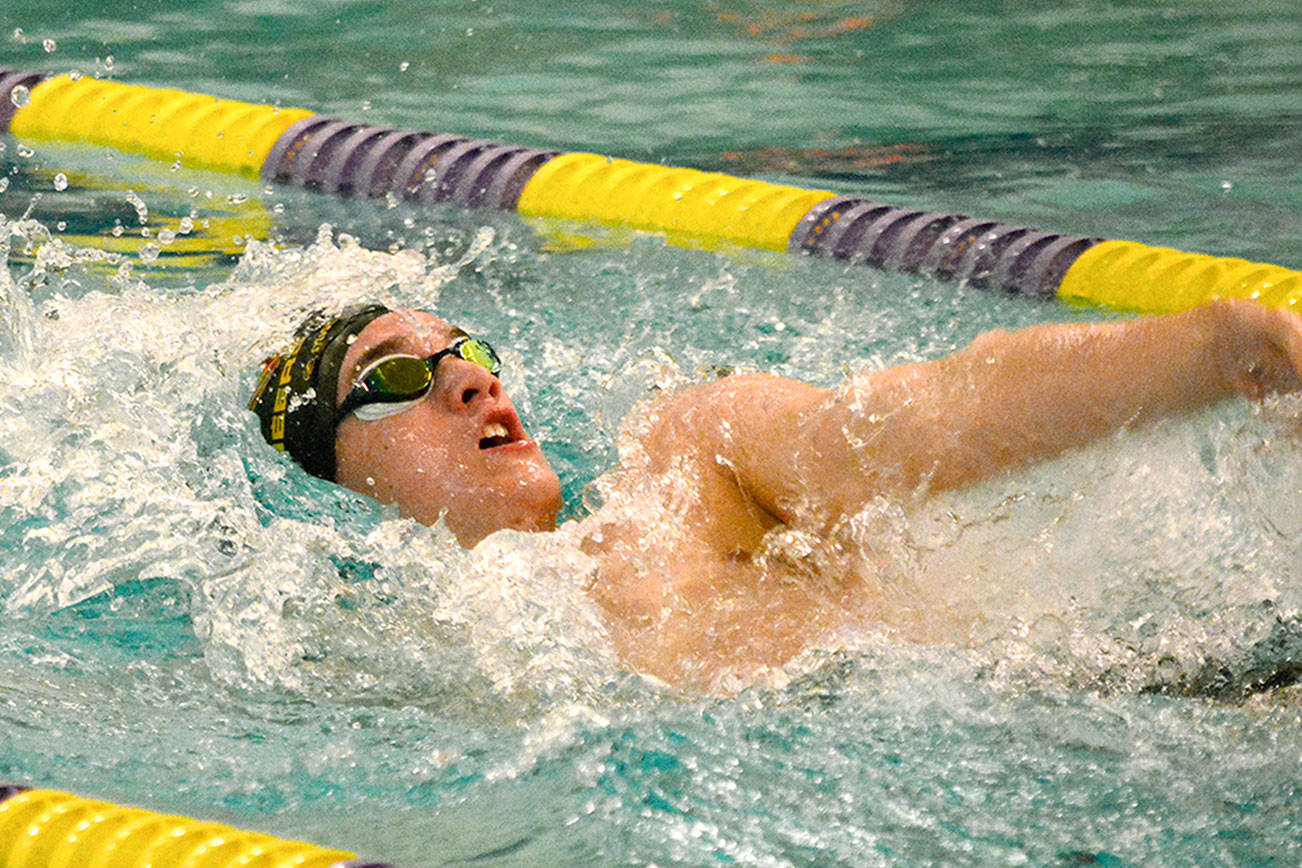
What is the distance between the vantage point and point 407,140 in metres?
4.45

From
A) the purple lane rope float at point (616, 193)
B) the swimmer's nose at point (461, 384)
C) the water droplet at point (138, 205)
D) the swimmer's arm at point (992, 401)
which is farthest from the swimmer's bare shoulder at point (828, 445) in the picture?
the water droplet at point (138, 205)

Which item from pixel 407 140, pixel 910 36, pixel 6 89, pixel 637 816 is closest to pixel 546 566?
pixel 637 816

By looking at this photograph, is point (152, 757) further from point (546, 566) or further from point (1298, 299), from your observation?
point (1298, 299)

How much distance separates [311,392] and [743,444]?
676mm

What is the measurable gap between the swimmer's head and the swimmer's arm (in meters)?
0.32

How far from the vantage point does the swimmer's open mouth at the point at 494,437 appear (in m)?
2.35

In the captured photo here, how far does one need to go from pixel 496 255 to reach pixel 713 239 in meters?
0.54

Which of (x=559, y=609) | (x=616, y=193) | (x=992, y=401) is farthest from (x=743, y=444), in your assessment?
(x=616, y=193)

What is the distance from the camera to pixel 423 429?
236 centimetres

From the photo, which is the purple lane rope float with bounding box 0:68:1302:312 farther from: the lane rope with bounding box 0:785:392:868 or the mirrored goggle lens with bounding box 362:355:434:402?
the lane rope with bounding box 0:785:392:868

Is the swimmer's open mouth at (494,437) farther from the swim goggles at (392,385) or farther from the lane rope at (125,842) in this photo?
the lane rope at (125,842)

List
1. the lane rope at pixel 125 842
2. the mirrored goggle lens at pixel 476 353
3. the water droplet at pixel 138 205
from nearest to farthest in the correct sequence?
the lane rope at pixel 125 842
the mirrored goggle lens at pixel 476 353
the water droplet at pixel 138 205

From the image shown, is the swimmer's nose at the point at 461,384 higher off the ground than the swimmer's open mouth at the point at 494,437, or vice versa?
the swimmer's nose at the point at 461,384

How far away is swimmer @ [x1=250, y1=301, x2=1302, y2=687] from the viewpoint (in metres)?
1.75
